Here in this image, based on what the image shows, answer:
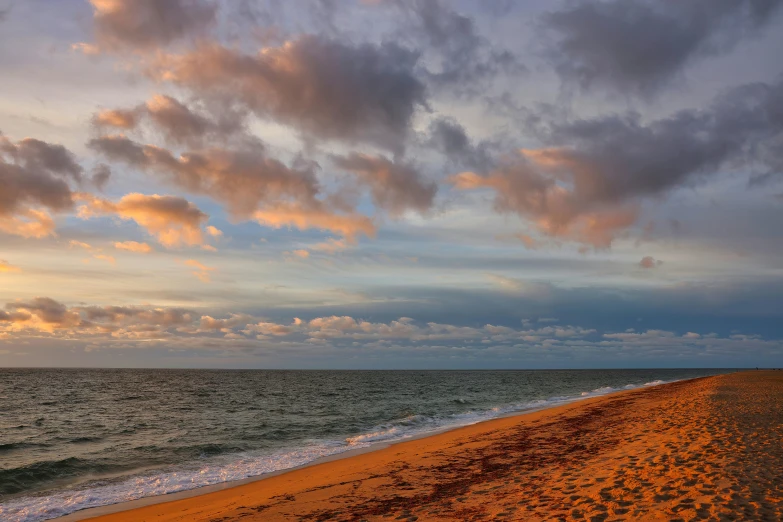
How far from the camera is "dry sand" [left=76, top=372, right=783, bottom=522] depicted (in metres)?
10.3

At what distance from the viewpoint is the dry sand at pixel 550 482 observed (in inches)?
407

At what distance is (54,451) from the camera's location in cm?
2545

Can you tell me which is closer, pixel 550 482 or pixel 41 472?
pixel 550 482

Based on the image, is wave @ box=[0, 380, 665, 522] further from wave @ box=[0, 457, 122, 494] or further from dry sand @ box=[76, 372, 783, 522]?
dry sand @ box=[76, 372, 783, 522]

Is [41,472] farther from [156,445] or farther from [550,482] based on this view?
[550,482]

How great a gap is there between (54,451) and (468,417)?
94.1 ft

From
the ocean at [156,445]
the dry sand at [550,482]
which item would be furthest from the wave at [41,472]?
the dry sand at [550,482]

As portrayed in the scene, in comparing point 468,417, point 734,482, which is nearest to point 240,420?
point 468,417

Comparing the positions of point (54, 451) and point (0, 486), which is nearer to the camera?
point (0, 486)

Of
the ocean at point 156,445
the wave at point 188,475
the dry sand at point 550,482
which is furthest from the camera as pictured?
the ocean at point 156,445

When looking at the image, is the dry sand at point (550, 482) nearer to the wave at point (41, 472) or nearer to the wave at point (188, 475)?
the wave at point (188, 475)

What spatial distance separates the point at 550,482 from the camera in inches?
522

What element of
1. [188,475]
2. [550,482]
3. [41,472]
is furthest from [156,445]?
[550,482]

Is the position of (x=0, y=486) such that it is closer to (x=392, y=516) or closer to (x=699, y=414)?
(x=392, y=516)
